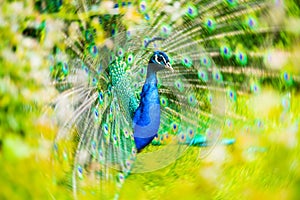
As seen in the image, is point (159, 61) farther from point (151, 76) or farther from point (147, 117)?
point (147, 117)

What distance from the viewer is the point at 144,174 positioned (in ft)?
7.19

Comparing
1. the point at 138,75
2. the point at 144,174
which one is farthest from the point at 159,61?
the point at 144,174

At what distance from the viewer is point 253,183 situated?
78.4 inches

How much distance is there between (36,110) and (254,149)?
1.04 m

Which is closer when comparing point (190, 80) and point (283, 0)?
point (283, 0)

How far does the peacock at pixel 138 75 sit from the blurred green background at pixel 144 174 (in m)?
0.05

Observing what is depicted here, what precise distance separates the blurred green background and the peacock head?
431 mm

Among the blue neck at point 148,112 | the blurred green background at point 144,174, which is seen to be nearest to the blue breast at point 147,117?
the blue neck at point 148,112

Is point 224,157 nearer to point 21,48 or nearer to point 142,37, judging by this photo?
point 142,37

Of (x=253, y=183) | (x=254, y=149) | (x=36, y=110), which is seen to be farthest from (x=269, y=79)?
(x=36, y=110)

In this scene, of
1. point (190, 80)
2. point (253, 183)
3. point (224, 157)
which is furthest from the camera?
point (190, 80)

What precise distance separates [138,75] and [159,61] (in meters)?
0.23

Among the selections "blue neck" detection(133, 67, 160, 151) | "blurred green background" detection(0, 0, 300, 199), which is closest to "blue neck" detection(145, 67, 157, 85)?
"blue neck" detection(133, 67, 160, 151)

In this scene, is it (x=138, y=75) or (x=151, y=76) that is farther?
(x=138, y=75)
